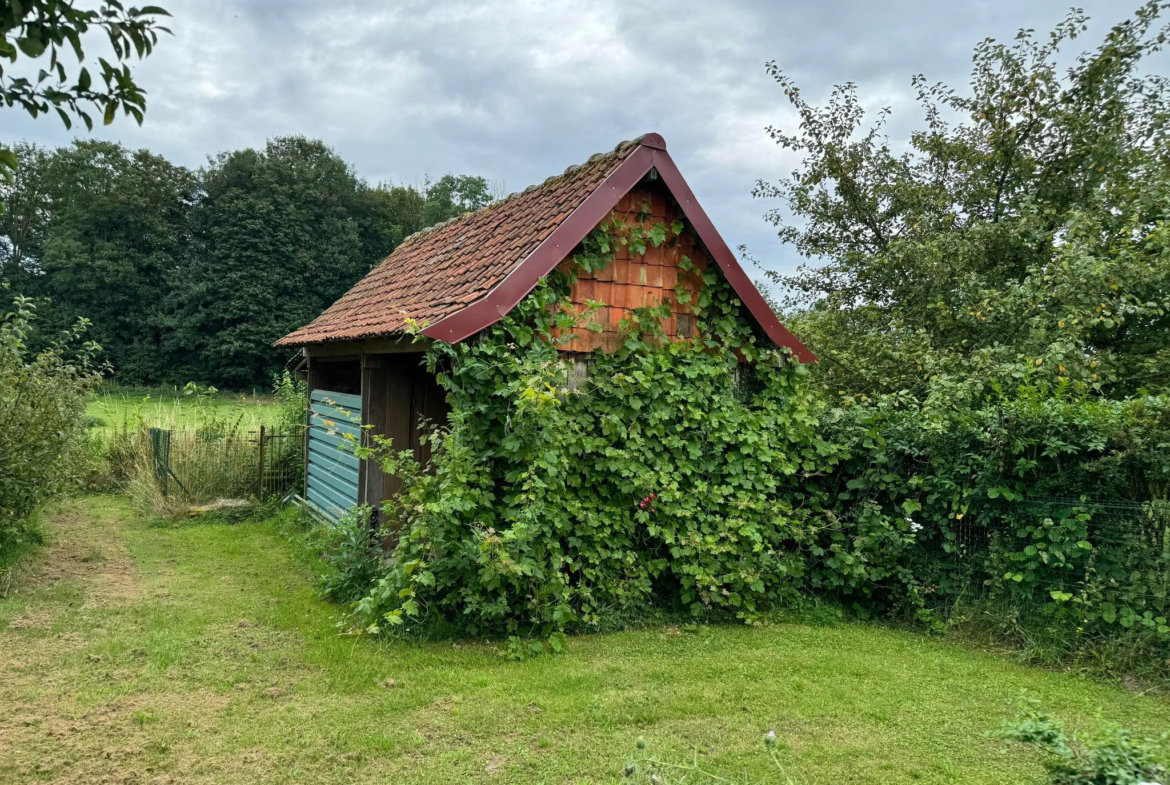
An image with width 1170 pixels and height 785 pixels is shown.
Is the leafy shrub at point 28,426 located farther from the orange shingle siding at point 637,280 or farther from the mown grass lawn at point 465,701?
the orange shingle siding at point 637,280

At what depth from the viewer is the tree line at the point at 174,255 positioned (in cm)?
3838

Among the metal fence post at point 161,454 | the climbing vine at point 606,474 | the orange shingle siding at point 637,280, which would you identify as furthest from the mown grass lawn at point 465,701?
the metal fence post at point 161,454

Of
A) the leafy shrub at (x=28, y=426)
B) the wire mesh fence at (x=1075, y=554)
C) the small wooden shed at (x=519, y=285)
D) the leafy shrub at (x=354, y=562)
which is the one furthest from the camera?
the leafy shrub at (x=28, y=426)

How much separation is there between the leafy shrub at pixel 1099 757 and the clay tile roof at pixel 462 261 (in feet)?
14.3

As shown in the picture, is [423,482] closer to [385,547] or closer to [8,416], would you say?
[385,547]

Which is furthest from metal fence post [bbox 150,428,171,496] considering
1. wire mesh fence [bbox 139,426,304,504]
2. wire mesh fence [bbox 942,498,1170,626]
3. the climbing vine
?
wire mesh fence [bbox 942,498,1170,626]

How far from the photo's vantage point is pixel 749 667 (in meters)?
5.24

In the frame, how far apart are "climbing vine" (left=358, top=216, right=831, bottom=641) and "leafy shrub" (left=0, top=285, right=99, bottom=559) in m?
4.05

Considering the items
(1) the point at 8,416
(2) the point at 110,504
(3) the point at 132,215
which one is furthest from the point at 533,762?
(3) the point at 132,215

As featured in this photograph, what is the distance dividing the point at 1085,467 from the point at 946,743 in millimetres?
2709

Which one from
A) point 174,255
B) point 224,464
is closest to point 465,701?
point 224,464

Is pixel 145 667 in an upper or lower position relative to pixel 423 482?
lower

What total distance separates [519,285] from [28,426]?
5579 mm

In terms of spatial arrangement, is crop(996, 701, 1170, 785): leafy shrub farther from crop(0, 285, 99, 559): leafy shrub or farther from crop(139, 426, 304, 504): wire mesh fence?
crop(139, 426, 304, 504): wire mesh fence
